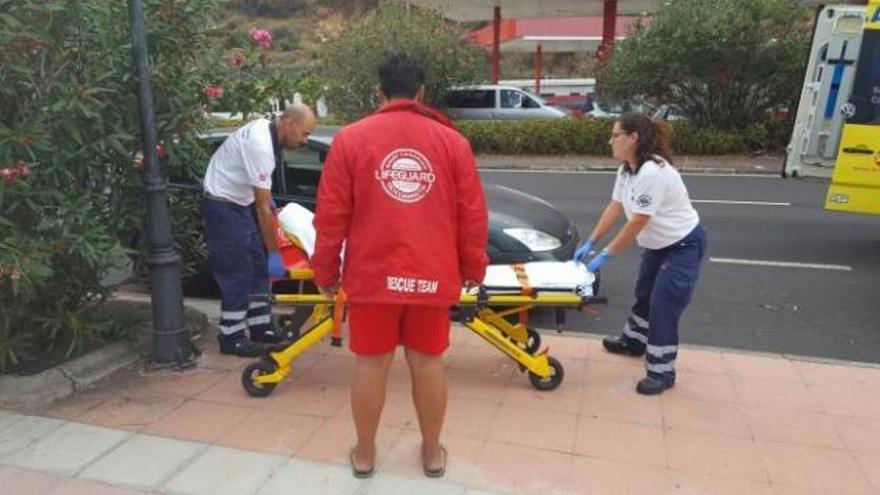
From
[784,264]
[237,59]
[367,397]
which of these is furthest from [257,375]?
[784,264]

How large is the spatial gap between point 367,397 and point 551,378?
4.63ft

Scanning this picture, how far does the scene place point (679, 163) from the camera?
1636 cm

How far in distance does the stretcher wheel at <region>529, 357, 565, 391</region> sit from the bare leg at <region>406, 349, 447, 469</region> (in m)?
1.06

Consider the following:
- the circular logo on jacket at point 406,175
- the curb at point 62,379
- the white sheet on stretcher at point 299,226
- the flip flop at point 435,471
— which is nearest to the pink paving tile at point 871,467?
the flip flop at point 435,471

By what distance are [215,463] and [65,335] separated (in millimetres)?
1533

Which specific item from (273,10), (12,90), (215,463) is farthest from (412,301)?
(273,10)

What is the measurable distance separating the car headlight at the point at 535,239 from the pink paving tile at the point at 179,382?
2312 mm

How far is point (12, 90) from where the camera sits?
12.7 feet

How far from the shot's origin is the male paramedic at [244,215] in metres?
4.41

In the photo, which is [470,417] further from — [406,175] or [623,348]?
[406,175]

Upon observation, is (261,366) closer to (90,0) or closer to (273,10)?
(90,0)

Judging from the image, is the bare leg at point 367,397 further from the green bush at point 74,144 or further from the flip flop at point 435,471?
the green bush at point 74,144

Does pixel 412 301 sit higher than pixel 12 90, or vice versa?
pixel 12 90

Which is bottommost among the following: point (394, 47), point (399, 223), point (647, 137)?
point (394, 47)
